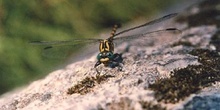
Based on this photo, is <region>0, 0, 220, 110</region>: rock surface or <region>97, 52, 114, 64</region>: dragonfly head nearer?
<region>0, 0, 220, 110</region>: rock surface

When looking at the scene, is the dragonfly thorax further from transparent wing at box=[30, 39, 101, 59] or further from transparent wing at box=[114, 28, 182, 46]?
transparent wing at box=[30, 39, 101, 59]

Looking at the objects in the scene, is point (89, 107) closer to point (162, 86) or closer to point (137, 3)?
point (162, 86)

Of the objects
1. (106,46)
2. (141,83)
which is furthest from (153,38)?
(141,83)

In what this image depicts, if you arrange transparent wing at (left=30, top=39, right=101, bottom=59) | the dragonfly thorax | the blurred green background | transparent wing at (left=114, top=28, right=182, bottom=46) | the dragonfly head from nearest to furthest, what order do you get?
the dragonfly head → the dragonfly thorax → transparent wing at (left=114, top=28, right=182, bottom=46) → transparent wing at (left=30, top=39, right=101, bottom=59) → the blurred green background

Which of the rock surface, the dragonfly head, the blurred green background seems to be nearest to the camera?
the rock surface

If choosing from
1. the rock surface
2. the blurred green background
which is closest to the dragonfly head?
the rock surface

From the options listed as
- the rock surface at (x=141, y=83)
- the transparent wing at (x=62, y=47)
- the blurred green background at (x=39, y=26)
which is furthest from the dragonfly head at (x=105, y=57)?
the blurred green background at (x=39, y=26)

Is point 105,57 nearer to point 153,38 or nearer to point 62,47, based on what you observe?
point 62,47
